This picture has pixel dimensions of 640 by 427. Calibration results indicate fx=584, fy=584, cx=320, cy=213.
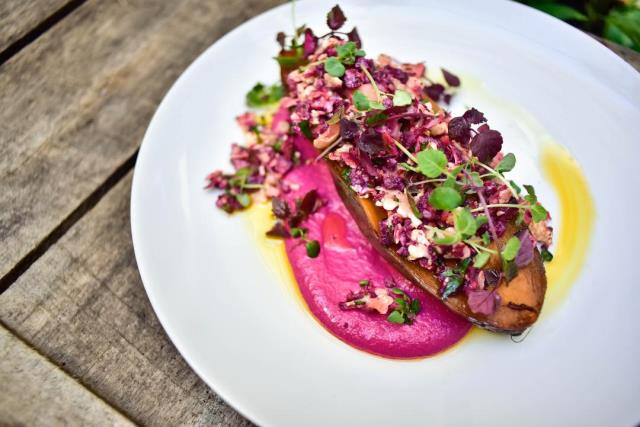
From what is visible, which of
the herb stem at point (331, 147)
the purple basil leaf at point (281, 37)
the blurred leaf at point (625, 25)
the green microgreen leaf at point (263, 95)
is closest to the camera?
the herb stem at point (331, 147)

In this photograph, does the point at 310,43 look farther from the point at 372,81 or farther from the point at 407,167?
the point at 407,167

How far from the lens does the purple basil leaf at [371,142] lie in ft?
6.15

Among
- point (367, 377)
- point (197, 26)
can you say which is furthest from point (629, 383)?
point (197, 26)

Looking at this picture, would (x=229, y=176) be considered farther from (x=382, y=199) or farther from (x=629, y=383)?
(x=629, y=383)

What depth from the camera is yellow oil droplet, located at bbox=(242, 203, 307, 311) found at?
6.84 ft

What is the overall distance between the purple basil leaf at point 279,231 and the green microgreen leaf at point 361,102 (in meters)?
0.53

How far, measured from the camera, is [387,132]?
6.31ft

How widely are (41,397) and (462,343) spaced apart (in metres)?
1.34

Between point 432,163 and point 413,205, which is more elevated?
point 432,163

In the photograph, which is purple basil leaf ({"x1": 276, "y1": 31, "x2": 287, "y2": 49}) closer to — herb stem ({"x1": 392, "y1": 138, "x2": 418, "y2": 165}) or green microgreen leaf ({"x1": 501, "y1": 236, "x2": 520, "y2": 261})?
herb stem ({"x1": 392, "y1": 138, "x2": 418, "y2": 165})

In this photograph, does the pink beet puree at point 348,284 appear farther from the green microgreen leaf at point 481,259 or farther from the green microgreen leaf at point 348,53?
the green microgreen leaf at point 348,53

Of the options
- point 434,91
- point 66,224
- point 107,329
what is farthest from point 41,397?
point 434,91

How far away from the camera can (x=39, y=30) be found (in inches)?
106

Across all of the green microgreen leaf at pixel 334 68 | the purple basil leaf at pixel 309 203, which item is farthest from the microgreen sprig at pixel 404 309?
the green microgreen leaf at pixel 334 68
